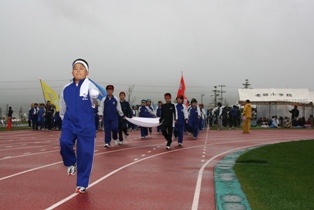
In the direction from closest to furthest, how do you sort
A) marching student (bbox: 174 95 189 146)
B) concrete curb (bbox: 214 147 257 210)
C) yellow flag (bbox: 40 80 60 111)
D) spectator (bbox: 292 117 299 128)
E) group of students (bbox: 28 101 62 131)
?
concrete curb (bbox: 214 147 257 210)
marching student (bbox: 174 95 189 146)
group of students (bbox: 28 101 62 131)
yellow flag (bbox: 40 80 60 111)
spectator (bbox: 292 117 299 128)

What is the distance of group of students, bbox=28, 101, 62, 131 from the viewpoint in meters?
30.2

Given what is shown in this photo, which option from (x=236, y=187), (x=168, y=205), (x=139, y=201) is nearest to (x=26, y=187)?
(x=139, y=201)

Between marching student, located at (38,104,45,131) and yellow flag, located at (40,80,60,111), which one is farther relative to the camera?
yellow flag, located at (40,80,60,111)

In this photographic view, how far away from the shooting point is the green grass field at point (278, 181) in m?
6.16

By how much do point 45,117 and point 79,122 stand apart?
2459cm

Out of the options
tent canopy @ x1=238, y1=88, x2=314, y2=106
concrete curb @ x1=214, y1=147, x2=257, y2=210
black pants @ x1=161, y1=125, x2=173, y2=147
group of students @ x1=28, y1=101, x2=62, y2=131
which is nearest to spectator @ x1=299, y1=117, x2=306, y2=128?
tent canopy @ x1=238, y1=88, x2=314, y2=106

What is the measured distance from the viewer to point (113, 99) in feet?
53.1

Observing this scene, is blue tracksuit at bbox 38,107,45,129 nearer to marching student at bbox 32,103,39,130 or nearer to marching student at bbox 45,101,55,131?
marching student at bbox 32,103,39,130

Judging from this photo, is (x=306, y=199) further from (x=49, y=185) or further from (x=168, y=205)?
(x=49, y=185)

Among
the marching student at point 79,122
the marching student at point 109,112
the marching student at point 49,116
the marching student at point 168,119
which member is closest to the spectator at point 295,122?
the marching student at point 49,116

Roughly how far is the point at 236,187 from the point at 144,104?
1701 centimetres

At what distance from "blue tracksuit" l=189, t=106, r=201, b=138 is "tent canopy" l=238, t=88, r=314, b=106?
16389 millimetres

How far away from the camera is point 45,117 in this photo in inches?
1203

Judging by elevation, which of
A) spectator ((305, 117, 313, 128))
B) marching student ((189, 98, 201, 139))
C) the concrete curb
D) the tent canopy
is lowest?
the concrete curb
